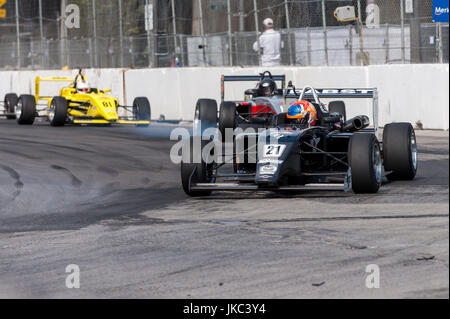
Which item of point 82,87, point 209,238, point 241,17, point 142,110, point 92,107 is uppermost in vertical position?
point 241,17

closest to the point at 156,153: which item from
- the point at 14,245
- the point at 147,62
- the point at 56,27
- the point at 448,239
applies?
the point at 14,245

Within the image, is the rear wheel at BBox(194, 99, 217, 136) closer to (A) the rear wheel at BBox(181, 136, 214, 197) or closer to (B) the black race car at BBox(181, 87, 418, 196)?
(B) the black race car at BBox(181, 87, 418, 196)

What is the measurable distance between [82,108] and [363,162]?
12.1 meters

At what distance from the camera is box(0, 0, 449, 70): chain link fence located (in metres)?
16.7

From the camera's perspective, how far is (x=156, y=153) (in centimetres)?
1344

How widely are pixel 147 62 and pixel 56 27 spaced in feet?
17.7

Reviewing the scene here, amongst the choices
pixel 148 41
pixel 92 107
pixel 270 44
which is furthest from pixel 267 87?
pixel 148 41

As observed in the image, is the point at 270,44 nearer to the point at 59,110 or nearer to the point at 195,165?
the point at 59,110

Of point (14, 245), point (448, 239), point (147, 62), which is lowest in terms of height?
point (14, 245)

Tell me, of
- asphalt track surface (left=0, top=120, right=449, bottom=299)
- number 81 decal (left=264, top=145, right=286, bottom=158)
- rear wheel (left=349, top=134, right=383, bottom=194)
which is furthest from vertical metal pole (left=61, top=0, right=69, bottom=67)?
rear wheel (left=349, top=134, right=383, bottom=194)

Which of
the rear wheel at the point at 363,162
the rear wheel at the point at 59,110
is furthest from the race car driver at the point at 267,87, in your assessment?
the rear wheel at the point at 363,162

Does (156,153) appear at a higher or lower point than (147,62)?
lower

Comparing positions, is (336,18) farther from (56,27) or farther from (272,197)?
(56,27)

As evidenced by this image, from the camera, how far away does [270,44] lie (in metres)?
18.9
